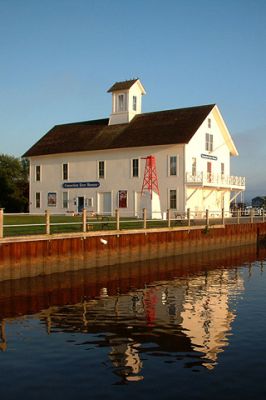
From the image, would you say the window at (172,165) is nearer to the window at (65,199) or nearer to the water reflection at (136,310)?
the window at (65,199)

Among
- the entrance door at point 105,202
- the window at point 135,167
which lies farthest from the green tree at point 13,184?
the window at point 135,167

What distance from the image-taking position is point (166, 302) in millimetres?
16703

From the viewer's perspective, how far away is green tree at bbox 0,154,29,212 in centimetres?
6066

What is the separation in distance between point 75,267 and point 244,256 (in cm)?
1352

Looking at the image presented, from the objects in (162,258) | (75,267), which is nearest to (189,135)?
(162,258)

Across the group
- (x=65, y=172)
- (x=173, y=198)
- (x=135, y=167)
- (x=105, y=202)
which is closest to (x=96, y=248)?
(x=173, y=198)

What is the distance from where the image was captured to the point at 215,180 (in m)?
46.7

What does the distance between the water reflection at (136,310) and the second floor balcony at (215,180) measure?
1873 centimetres

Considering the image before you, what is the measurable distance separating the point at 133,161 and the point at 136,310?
30.7 m

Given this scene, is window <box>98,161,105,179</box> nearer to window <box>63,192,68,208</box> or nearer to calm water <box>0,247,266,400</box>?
window <box>63,192,68,208</box>

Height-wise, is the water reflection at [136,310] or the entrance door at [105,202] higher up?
the entrance door at [105,202]

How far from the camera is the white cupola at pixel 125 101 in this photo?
162 ft

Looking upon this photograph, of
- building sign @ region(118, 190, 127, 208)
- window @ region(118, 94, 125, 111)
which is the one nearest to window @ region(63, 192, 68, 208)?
building sign @ region(118, 190, 127, 208)

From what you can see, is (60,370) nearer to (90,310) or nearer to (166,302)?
(90,310)
